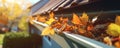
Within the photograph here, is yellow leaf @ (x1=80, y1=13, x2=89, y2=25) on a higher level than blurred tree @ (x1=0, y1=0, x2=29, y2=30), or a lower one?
higher

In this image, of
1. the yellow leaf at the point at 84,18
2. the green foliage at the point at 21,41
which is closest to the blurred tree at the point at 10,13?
the green foliage at the point at 21,41

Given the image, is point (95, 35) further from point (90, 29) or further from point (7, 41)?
point (7, 41)

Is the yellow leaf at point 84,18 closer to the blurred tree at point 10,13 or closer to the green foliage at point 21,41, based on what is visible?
the green foliage at point 21,41

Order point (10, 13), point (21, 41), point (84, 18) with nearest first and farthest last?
point (84, 18)
point (21, 41)
point (10, 13)

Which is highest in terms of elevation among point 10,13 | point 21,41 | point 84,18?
point 84,18

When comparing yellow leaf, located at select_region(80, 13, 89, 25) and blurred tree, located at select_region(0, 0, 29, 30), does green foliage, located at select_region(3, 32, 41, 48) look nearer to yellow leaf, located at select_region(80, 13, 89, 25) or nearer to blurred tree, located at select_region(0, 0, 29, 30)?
yellow leaf, located at select_region(80, 13, 89, 25)

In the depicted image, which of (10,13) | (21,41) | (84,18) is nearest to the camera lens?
(84,18)

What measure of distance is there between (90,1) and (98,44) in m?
0.73

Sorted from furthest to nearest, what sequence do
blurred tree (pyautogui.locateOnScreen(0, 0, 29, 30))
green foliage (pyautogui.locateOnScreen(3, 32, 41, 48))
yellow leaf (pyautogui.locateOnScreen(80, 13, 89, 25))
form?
1. blurred tree (pyautogui.locateOnScreen(0, 0, 29, 30))
2. green foliage (pyautogui.locateOnScreen(3, 32, 41, 48))
3. yellow leaf (pyautogui.locateOnScreen(80, 13, 89, 25))

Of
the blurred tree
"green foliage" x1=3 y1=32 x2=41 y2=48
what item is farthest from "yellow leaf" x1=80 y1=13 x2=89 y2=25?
the blurred tree

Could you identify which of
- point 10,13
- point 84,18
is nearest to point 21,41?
point 84,18

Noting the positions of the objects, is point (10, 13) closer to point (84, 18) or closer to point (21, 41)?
point (21, 41)

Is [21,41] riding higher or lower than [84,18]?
lower

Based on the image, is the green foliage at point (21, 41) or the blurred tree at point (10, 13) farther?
the blurred tree at point (10, 13)
